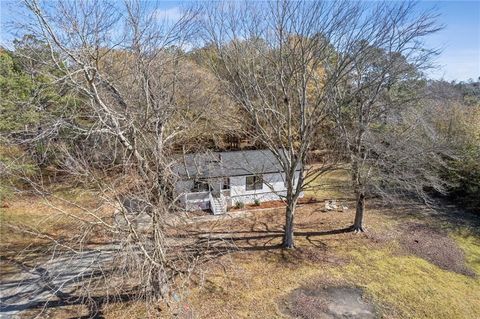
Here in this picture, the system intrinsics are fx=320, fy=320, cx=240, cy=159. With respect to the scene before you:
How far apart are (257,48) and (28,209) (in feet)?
47.2

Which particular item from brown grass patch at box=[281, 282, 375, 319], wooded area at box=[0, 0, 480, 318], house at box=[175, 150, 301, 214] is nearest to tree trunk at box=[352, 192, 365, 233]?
wooded area at box=[0, 0, 480, 318]

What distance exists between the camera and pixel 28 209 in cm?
1673

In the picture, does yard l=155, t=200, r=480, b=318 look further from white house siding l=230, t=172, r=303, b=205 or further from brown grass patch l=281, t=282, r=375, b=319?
white house siding l=230, t=172, r=303, b=205

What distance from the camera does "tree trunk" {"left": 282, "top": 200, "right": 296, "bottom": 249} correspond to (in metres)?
12.8

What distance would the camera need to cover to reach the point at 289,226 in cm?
1288

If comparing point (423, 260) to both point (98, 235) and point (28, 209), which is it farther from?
point (28, 209)

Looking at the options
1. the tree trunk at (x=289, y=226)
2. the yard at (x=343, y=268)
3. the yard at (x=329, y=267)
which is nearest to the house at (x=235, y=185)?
the yard at (x=329, y=267)

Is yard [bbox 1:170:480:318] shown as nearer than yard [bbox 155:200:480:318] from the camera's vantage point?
Yes

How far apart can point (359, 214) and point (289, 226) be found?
3.72m

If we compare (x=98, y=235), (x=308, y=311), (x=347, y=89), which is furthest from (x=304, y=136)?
(x=98, y=235)

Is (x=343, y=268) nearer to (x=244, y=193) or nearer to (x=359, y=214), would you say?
(x=359, y=214)

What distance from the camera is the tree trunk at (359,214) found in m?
14.1

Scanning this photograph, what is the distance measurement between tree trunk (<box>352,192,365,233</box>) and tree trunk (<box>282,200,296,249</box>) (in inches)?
132

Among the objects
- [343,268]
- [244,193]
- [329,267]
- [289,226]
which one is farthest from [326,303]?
[244,193]
